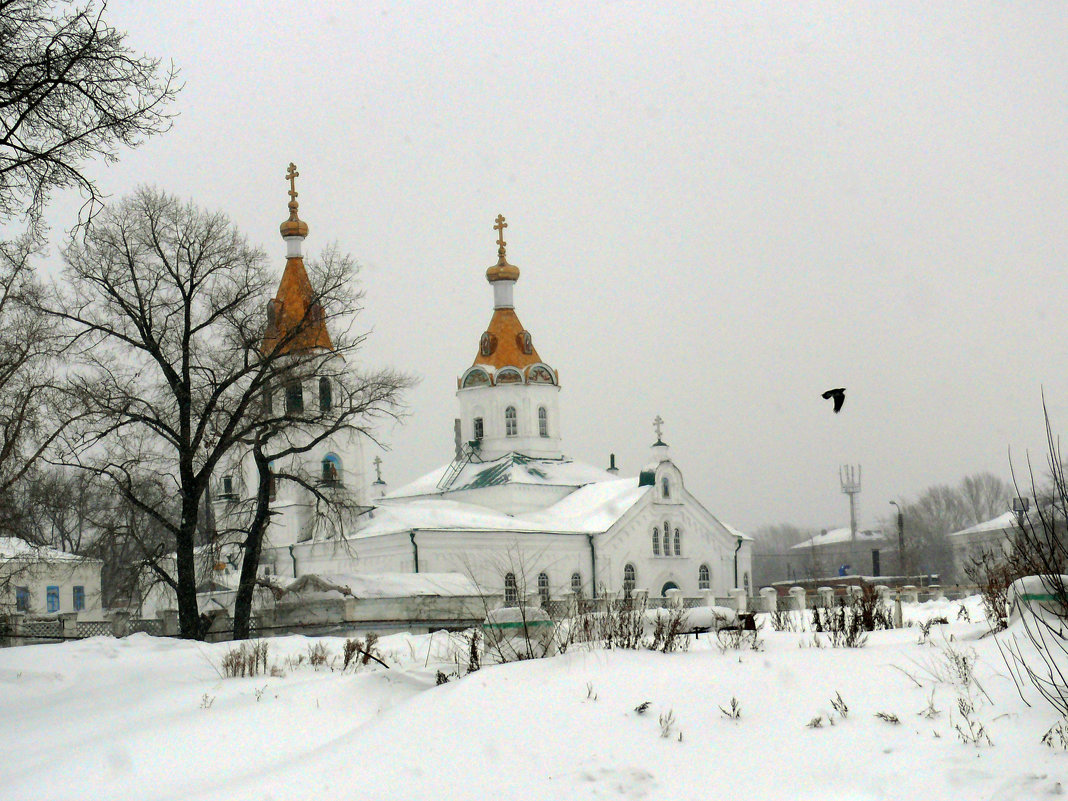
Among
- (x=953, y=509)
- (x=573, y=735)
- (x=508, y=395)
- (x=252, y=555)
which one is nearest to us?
(x=573, y=735)

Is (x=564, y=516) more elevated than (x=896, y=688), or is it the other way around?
(x=564, y=516)

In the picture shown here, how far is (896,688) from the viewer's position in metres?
10.7

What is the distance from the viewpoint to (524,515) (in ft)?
159

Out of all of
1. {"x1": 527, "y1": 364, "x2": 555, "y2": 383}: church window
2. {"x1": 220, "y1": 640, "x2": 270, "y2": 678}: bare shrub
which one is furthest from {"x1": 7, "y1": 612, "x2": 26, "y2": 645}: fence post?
{"x1": 527, "y1": 364, "x2": 555, "y2": 383}: church window

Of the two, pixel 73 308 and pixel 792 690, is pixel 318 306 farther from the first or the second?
pixel 792 690

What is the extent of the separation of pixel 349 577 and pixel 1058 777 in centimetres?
2403

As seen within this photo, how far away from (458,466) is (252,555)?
2657cm

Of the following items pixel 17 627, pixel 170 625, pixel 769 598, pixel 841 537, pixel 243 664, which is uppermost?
pixel 841 537

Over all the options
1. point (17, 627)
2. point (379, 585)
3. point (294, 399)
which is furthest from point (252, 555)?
point (379, 585)

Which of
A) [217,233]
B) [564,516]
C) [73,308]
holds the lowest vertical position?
[564,516]

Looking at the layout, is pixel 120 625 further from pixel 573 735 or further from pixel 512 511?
pixel 512 511

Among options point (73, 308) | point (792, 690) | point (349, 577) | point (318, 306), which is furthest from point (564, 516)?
point (792, 690)

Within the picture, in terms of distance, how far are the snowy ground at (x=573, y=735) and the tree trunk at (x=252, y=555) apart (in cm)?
1190

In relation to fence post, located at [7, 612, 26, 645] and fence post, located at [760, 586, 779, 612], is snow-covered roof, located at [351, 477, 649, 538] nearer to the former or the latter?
fence post, located at [760, 586, 779, 612]
